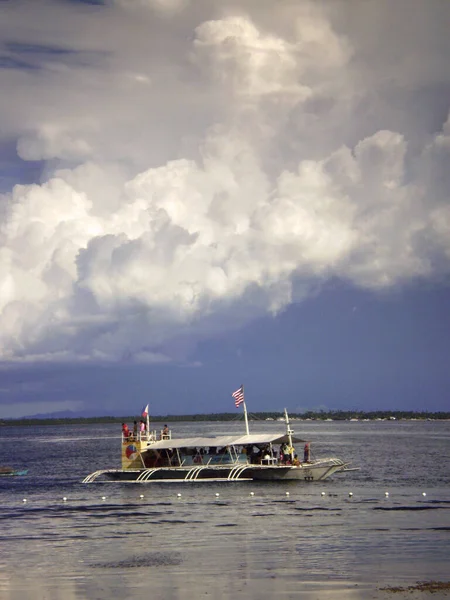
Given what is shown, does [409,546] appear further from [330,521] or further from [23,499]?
[23,499]

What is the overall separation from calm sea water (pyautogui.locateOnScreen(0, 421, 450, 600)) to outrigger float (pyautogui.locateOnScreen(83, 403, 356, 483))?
1.37m

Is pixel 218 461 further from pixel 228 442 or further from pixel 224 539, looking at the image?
pixel 224 539

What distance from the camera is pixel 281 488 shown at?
68.8m

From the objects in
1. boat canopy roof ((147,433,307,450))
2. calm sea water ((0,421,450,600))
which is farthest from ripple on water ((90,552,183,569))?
boat canopy roof ((147,433,307,450))

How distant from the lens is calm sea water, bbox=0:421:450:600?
3431 cm

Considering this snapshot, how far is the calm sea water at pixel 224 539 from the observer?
34312 millimetres

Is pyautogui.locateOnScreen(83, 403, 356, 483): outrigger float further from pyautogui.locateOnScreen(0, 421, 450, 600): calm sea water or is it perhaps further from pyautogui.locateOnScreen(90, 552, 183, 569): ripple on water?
Result: pyautogui.locateOnScreen(90, 552, 183, 569): ripple on water

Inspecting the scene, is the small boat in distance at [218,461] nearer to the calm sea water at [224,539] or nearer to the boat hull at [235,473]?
the boat hull at [235,473]

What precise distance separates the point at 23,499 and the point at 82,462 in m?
48.0

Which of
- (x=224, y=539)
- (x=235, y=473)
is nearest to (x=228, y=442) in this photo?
(x=235, y=473)

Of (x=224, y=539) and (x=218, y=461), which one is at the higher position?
(x=218, y=461)

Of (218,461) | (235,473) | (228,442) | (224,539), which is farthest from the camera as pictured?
(218,461)

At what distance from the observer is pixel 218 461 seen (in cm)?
7688

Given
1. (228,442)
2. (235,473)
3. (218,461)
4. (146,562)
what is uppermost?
(228,442)
